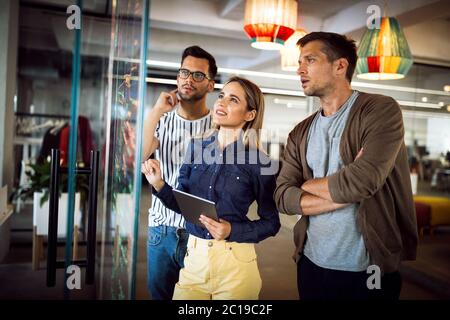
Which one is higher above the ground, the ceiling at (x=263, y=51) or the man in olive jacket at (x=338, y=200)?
the ceiling at (x=263, y=51)

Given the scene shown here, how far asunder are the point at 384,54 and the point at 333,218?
881 mm

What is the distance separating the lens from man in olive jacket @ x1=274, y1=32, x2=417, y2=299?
1.54 metres

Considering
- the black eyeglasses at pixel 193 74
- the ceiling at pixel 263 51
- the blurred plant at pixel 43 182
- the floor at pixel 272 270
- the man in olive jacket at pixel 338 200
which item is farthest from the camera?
the blurred plant at pixel 43 182

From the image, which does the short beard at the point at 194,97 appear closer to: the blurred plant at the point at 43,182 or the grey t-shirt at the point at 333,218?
the grey t-shirt at the point at 333,218

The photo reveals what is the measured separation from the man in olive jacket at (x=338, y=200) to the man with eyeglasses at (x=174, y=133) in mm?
387

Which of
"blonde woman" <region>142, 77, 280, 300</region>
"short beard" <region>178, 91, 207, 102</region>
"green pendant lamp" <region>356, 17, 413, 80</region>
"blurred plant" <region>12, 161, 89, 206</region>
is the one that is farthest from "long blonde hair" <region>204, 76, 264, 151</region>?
"blurred plant" <region>12, 161, 89, 206</region>

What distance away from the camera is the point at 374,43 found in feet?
6.46

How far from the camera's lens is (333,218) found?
64.2 inches

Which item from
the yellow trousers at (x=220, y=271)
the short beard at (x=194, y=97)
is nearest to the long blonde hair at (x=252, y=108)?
the short beard at (x=194, y=97)

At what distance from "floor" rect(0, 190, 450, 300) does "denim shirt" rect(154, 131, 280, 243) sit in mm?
71

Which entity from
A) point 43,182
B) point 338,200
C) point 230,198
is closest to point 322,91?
point 338,200

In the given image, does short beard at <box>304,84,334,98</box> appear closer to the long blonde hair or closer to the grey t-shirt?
the grey t-shirt

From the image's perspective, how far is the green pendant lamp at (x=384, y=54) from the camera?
191cm

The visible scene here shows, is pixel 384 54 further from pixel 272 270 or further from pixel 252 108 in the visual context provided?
pixel 272 270
